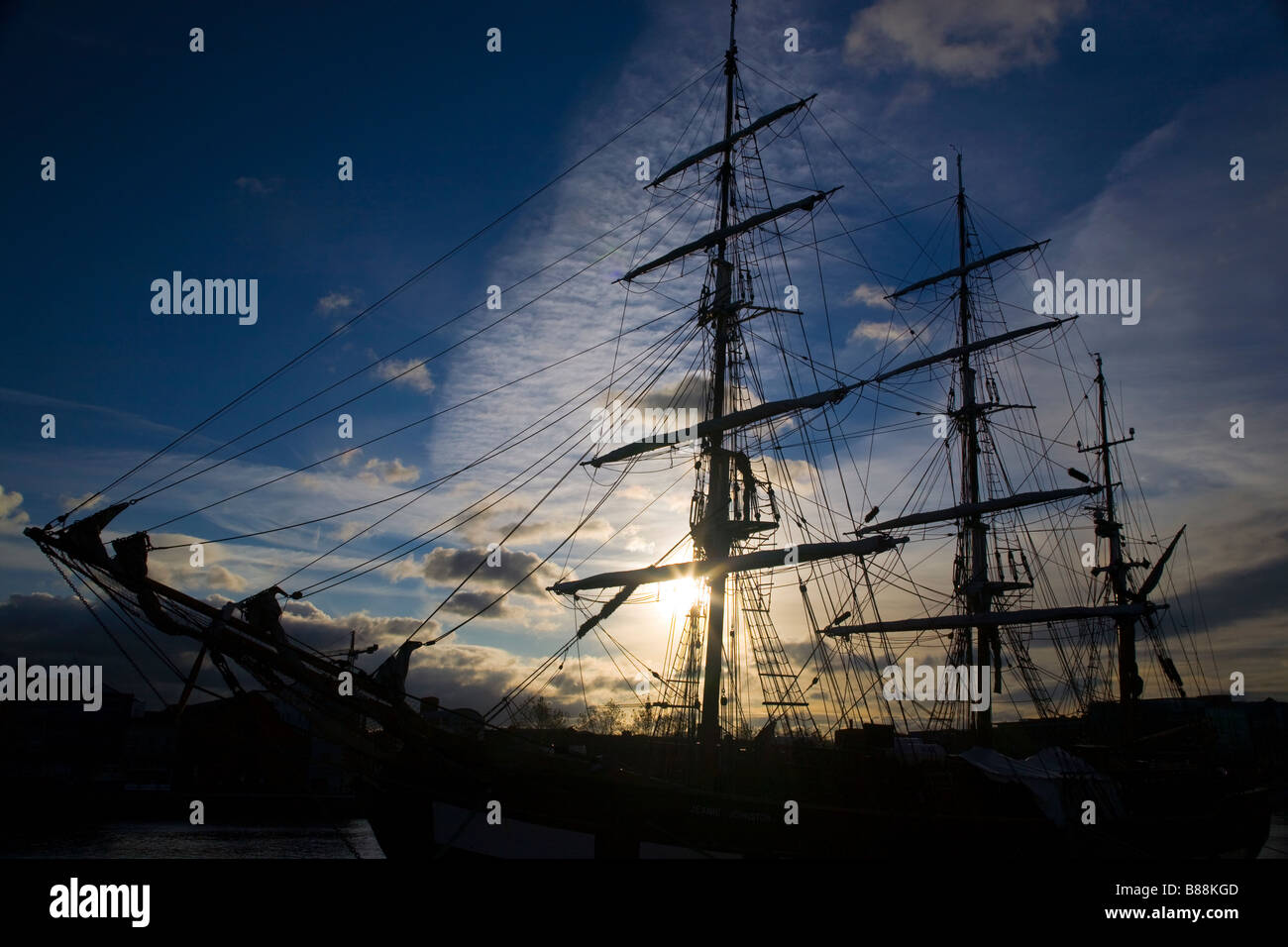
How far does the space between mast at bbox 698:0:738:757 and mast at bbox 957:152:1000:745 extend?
2135 centimetres

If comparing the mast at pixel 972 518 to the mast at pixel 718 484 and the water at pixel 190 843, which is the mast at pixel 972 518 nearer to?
the mast at pixel 718 484

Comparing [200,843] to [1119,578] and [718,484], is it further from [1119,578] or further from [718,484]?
[1119,578]

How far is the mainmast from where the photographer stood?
2711 cm

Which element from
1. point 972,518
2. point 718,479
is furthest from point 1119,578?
point 718,479

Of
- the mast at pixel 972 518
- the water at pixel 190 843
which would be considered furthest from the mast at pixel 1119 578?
the water at pixel 190 843

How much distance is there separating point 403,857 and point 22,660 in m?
11.0

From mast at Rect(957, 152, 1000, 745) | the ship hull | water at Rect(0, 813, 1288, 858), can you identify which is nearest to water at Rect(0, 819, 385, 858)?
water at Rect(0, 813, 1288, 858)

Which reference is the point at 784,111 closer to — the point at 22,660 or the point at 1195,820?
the point at 22,660

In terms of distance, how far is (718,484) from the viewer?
31656 millimetres

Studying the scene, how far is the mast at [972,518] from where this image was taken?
45750mm

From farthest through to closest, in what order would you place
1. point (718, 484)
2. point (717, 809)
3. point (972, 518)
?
1. point (972, 518)
2. point (718, 484)
3. point (717, 809)

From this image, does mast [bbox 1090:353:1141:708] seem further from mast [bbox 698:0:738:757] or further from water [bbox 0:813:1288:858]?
mast [bbox 698:0:738:757]

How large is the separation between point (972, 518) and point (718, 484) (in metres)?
22.5
